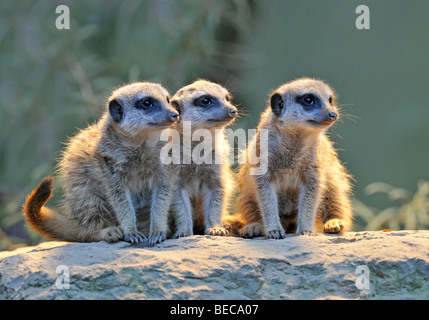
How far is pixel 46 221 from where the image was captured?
3314mm

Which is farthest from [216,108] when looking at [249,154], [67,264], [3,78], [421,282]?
[3,78]

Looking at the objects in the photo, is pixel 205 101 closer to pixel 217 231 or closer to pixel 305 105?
pixel 305 105

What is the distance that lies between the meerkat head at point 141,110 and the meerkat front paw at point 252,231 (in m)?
0.79

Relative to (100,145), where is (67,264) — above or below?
below

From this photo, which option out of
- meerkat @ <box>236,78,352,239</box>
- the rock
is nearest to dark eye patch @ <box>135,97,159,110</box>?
meerkat @ <box>236,78,352,239</box>

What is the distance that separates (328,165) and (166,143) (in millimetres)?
1063

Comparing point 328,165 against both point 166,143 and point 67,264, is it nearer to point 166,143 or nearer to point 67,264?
point 166,143

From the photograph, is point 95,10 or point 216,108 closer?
point 216,108

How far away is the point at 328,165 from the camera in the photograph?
3.53 meters

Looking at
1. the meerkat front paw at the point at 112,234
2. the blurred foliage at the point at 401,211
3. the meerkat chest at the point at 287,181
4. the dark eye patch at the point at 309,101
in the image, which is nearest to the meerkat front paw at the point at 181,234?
the meerkat front paw at the point at 112,234

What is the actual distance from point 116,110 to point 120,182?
42 centimetres

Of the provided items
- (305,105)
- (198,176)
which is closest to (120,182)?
(198,176)

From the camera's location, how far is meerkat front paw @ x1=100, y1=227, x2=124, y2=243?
3.04 m

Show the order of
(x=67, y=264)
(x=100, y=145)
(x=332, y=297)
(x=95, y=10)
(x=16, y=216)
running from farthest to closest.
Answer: (x=95, y=10), (x=16, y=216), (x=100, y=145), (x=67, y=264), (x=332, y=297)
